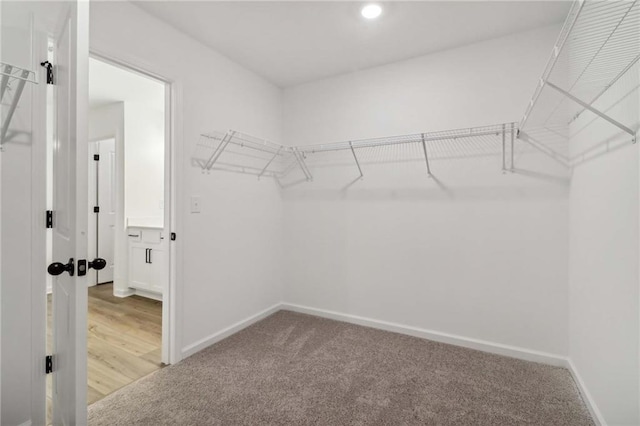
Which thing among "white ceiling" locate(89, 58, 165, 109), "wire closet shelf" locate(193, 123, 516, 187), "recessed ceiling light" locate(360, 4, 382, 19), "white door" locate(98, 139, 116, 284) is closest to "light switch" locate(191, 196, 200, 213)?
"wire closet shelf" locate(193, 123, 516, 187)

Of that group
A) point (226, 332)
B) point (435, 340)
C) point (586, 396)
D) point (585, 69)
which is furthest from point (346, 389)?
point (585, 69)

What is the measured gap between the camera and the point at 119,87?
331cm

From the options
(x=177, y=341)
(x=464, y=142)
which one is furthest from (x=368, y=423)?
(x=464, y=142)

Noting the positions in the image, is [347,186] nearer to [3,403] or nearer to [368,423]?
[368,423]

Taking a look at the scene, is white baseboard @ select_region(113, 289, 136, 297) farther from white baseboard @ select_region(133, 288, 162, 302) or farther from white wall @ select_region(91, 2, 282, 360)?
white wall @ select_region(91, 2, 282, 360)

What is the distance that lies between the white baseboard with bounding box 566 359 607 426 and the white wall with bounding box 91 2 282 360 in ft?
8.01

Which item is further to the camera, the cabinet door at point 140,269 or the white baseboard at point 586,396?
the cabinet door at point 140,269

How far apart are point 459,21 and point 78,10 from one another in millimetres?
2147

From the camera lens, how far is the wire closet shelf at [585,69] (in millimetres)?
1126

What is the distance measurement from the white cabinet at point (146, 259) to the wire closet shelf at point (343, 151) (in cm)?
152

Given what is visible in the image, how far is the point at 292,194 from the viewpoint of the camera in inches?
126

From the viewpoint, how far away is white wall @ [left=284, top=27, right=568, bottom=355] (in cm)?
217

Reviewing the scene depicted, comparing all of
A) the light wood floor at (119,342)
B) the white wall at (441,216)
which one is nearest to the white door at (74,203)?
the light wood floor at (119,342)

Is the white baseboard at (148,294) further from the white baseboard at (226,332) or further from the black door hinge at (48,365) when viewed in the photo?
the black door hinge at (48,365)
